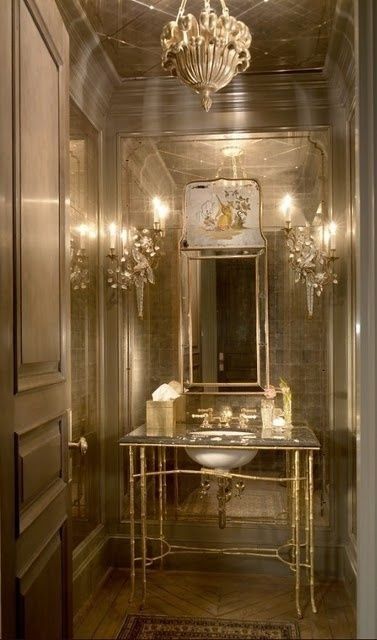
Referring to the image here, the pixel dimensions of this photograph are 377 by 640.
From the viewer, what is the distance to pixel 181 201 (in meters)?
3.69

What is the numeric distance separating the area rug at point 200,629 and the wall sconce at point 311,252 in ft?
5.36

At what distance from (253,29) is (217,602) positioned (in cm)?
283

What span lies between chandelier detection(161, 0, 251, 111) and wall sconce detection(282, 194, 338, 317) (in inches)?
48.6

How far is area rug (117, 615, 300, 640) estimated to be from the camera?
281 cm

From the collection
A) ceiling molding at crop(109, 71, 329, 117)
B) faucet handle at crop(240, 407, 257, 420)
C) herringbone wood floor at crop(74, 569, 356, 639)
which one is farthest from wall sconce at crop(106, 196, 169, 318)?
herringbone wood floor at crop(74, 569, 356, 639)

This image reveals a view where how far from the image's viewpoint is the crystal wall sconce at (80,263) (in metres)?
3.16

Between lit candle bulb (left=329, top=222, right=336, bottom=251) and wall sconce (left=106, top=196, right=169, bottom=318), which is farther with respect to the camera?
wall sconce (left=106, top=196, right=169, bottom=318)

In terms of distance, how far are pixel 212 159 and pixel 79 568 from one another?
2.33m

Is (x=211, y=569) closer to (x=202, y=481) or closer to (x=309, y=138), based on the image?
(x=202, y=481)

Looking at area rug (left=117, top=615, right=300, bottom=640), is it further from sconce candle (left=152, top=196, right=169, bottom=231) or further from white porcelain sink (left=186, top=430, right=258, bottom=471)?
sconce candle (left=152, top=196, right=169, bottom=231)

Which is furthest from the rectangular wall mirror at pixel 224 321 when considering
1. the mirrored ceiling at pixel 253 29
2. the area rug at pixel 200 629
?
the area rug at pixel 200 629

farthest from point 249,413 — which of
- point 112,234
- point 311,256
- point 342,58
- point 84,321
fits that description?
point 342,58

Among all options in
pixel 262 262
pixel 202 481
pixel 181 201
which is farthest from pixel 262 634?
pixel 181 201

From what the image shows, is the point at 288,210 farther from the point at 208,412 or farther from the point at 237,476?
the point at 237,476
